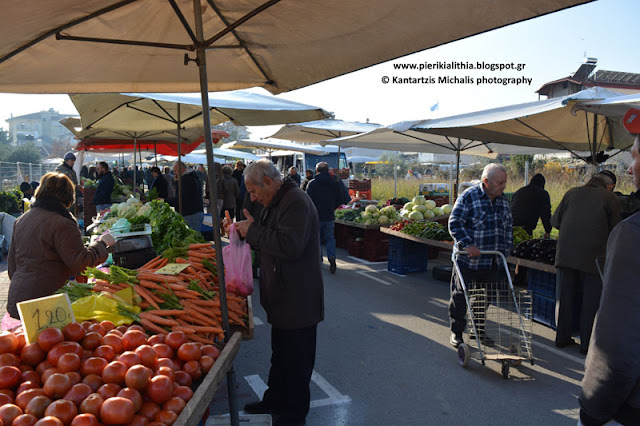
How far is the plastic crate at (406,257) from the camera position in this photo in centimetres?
922

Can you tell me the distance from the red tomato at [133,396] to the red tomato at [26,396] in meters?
0.33

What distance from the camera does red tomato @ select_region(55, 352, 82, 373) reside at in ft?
7.01

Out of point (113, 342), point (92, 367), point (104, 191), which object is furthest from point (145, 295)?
point (104, 191)

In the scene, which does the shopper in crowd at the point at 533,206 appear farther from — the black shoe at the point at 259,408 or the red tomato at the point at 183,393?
the red tomato at the point at 183,393

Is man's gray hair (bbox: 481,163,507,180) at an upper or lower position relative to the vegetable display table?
upper

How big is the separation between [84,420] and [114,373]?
31cm

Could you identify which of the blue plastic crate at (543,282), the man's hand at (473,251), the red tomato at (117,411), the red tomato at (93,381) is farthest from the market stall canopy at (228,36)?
the blue plastic crate at (543,282)

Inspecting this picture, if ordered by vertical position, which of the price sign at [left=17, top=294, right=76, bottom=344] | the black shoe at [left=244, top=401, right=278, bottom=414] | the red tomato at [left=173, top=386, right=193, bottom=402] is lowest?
Answer: the black shoe at [left=244, top=401, right=278, bottom=414]

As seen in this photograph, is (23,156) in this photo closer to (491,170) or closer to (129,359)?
(491,170)

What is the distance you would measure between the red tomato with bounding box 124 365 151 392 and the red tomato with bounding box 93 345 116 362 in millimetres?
222

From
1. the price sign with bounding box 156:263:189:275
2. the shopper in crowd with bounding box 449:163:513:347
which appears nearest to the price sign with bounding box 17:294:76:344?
the price sign with bounding box 156:263:189:275

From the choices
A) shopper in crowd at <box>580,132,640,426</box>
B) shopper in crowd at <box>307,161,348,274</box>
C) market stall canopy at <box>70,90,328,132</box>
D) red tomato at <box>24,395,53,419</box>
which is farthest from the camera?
shopper in crowd at <box>307,161,348,274</box>

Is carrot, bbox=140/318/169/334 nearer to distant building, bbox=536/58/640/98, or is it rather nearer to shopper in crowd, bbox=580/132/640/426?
shopper in crowd, bbox=580/132/640/426

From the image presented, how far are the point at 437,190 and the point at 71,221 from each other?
43.7 feet
